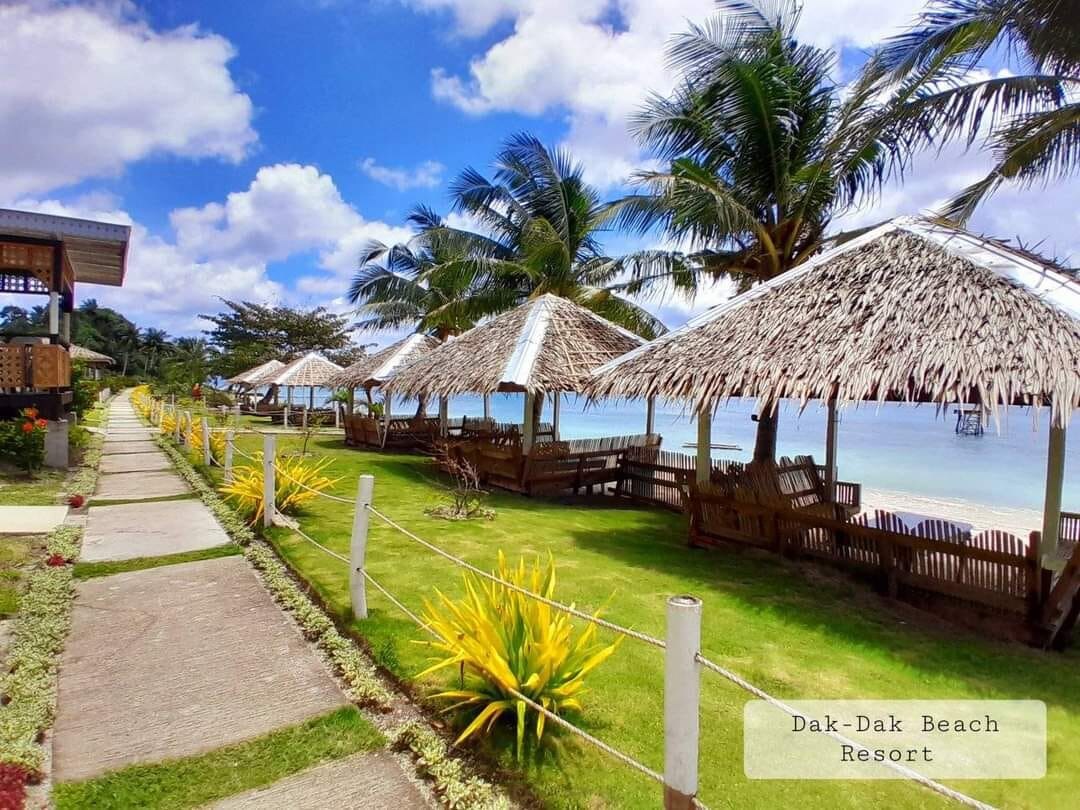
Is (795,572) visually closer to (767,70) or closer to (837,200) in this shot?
(837,200)

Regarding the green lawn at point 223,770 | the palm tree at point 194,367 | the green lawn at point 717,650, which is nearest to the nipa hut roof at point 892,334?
the green lawn at point 717,650

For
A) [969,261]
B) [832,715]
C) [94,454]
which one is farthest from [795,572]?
[94,454]

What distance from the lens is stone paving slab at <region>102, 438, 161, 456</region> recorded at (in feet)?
46.2

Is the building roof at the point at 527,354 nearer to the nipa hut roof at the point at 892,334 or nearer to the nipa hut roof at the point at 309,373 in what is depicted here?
the nipa hut roof at the point at 892,334

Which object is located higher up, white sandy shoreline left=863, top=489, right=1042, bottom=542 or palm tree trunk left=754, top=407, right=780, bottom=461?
palm tree trunk left=754, top=407, right=780, bottom=461

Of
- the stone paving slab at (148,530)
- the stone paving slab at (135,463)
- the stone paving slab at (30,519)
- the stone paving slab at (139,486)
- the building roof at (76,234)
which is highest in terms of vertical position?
the building roof at (76,234)

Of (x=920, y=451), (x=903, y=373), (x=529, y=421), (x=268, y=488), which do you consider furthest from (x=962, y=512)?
(x=920, y=451)

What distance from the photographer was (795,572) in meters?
6.57

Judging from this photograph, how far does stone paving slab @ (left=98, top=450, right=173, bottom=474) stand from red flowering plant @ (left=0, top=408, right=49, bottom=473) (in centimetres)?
131

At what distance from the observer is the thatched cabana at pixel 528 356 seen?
10828 millimetres

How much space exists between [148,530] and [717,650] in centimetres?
623

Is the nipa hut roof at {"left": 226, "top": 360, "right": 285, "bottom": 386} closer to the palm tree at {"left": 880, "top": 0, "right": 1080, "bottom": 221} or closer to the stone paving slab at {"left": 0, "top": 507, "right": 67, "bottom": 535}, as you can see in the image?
the stone paving slab at {"left": 0, "top": 507, "right": 67, "bottom": 535}

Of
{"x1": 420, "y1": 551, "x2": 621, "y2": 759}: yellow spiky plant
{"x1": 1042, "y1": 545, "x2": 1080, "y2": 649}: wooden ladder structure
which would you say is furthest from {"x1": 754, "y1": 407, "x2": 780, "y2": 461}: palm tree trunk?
{"x1": 420, "y1": 551, "x2": 621, "y2": 759}: yellow spiky plant

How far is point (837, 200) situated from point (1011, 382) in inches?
239
